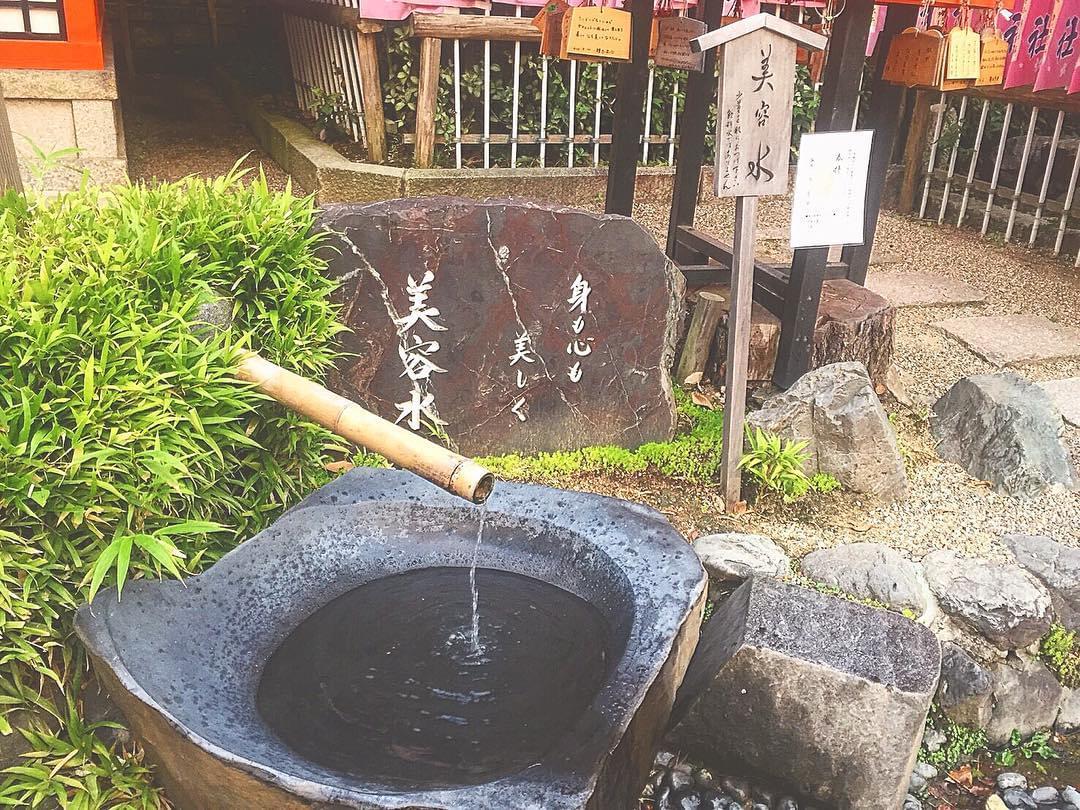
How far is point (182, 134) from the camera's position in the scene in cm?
1035

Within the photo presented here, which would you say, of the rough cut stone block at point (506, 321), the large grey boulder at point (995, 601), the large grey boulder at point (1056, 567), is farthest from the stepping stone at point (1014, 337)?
the rough cut stone block at point (506, 321)

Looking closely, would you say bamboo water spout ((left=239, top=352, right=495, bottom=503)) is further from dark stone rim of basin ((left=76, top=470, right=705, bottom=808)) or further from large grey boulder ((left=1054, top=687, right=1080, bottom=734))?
large grey boulder ((left=1054, top=687, right=1080, bottom=734))

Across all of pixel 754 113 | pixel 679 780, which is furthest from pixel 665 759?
pixel 754 113

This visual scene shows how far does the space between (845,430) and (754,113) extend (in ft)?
5.33

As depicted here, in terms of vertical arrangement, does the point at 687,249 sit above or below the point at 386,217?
below

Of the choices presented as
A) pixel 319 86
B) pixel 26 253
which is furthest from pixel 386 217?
pixel 319 86

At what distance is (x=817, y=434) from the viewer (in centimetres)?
452

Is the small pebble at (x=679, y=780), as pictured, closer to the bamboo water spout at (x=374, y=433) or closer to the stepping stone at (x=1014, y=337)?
the bamboo water spout at (x=374, y=433)

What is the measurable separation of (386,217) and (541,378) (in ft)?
3.77

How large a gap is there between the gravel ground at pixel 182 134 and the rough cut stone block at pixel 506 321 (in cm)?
495

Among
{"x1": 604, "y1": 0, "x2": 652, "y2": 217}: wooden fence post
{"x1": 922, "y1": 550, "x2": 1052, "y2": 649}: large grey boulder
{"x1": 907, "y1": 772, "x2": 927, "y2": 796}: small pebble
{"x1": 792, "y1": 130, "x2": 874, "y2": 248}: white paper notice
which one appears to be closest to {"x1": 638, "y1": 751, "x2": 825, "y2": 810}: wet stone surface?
{"x1": 907, "y1": 772, "x2": 927, "y2": 796}: small pebble

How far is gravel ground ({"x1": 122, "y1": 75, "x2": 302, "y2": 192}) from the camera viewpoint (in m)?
9.12

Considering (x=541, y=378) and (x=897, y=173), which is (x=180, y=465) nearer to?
(x=541, y=378)

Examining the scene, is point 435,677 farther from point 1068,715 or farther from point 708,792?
point 1068,715
